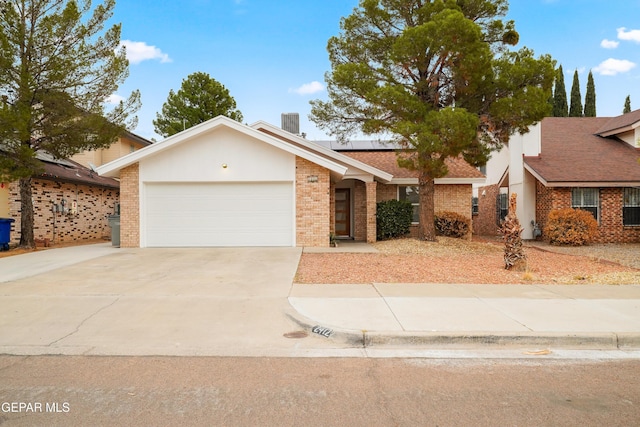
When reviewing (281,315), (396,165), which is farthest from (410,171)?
(281,315)

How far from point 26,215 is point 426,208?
540 inches

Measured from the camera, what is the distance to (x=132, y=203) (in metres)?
14.9

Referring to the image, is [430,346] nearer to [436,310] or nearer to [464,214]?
[436,310]

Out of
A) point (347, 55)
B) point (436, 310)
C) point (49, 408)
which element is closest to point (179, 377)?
point (49, 408)

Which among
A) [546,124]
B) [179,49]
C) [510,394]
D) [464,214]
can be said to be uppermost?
[179,49]

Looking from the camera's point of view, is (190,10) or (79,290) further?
(190,10)

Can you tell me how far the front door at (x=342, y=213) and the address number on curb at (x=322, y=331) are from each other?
13829 mm

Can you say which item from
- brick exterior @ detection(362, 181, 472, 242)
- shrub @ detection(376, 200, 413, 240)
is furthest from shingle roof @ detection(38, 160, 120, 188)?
shrub @ detection(376, 200, 413, 240)

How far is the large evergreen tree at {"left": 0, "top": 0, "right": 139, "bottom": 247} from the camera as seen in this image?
43.2ft

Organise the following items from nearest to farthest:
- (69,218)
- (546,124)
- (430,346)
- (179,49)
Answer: (430,346) < (179,49) < (69,218) < (546,124)

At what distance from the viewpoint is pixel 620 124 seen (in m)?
20.0

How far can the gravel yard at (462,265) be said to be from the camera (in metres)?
9.19

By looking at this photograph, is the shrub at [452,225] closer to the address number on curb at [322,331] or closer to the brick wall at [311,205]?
the brick wall at [311,205]

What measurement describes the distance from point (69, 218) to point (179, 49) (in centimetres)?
833
